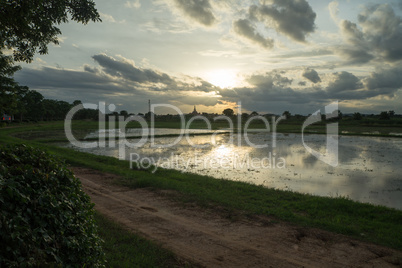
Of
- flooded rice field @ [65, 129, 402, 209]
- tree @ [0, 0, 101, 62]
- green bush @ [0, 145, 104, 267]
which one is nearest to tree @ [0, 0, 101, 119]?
tree @ [0, 0, 101, 62]

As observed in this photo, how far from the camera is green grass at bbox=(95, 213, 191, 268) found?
4875 mm

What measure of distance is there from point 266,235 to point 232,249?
3.98ft

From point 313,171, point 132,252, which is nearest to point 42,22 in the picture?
point 132,252

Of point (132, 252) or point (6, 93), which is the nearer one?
point (132, 252)

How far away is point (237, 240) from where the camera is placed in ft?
20.2

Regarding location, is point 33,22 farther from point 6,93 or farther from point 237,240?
point 237,240

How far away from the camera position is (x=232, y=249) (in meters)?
5.71

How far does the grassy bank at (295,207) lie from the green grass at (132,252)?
8.75 ft

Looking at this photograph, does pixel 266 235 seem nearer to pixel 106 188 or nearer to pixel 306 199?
pixel 306 199

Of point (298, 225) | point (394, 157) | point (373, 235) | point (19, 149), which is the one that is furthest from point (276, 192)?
point (394, 157)

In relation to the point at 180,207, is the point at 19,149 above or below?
above

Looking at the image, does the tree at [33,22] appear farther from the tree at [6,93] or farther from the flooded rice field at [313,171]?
the flooded rice field at [313,171]

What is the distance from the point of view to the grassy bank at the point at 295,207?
6.89m

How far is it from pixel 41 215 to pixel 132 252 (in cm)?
304
